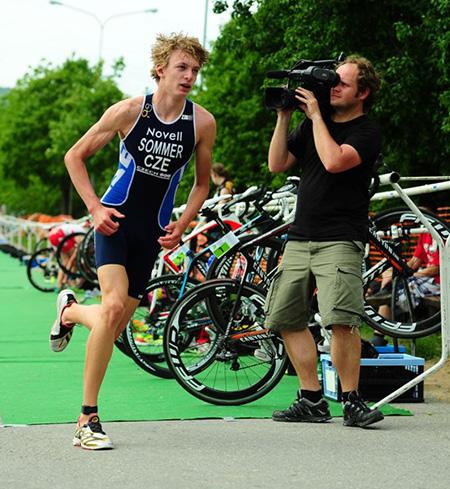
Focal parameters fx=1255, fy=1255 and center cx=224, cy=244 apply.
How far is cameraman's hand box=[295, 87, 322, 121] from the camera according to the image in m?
6.79

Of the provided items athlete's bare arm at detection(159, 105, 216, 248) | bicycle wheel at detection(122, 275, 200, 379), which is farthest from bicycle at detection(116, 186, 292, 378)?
athlete's bare arm at detection(159, 105, 216, 248)

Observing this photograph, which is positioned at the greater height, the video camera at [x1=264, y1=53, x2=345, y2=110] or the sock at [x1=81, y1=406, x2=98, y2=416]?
the video camera at [x1=264, y1=53, x2=345, y2=110]

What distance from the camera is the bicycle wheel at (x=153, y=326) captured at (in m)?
9.12

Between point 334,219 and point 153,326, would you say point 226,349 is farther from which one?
point 153,326

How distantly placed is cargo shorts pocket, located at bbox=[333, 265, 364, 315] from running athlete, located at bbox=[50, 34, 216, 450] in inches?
35.7

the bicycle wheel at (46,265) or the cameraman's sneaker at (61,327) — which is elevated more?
the cameraman's sneaker at (61,327)

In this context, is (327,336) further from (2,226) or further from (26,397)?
(2,226)

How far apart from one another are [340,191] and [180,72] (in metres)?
1.10

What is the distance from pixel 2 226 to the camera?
49562 millimetres

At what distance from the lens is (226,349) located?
313 inches

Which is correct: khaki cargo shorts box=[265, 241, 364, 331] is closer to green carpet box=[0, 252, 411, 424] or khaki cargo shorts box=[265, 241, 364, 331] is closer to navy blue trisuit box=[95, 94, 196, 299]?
green carpet box=[0, 252, 411, 424]

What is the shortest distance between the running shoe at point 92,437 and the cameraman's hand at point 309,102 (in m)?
2.00

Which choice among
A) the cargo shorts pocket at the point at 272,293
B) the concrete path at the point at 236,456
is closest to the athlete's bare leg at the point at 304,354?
the cargo shorts pocket at the point at 272,293

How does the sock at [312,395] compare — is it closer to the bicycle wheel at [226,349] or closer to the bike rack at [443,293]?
the bike rack at [443,293]
